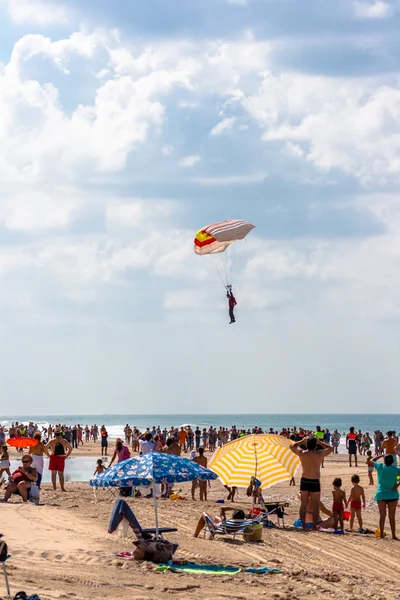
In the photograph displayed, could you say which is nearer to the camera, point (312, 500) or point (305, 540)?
point (305, 540)

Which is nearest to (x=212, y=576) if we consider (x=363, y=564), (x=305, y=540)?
(x=363, y=564)

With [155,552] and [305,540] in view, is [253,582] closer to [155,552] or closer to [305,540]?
[155,552]

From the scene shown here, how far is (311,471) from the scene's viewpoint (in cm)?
1357

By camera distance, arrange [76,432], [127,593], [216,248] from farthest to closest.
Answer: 1. [76,432]
2. [216,248]
3. [127,593]

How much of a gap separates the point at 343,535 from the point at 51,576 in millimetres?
5905

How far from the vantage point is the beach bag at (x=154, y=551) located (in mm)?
10375

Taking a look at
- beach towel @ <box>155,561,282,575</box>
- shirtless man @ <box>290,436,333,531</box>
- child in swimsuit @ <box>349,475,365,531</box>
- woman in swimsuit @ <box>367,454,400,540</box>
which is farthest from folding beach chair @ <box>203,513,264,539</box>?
child in swimsuit @ <box>349,475,365,531</box>

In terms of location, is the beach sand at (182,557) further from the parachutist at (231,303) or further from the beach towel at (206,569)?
the parachutist at (231,303)

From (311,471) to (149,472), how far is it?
12.3 feet

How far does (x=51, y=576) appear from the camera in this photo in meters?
9.13

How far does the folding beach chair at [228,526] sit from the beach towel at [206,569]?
2.18 metres

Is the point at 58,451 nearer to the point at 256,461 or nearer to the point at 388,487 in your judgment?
the point at 256,461

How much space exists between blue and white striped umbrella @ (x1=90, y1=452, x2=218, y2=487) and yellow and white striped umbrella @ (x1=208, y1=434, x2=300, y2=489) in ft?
8.35

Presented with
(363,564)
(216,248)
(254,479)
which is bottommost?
(363,564)
